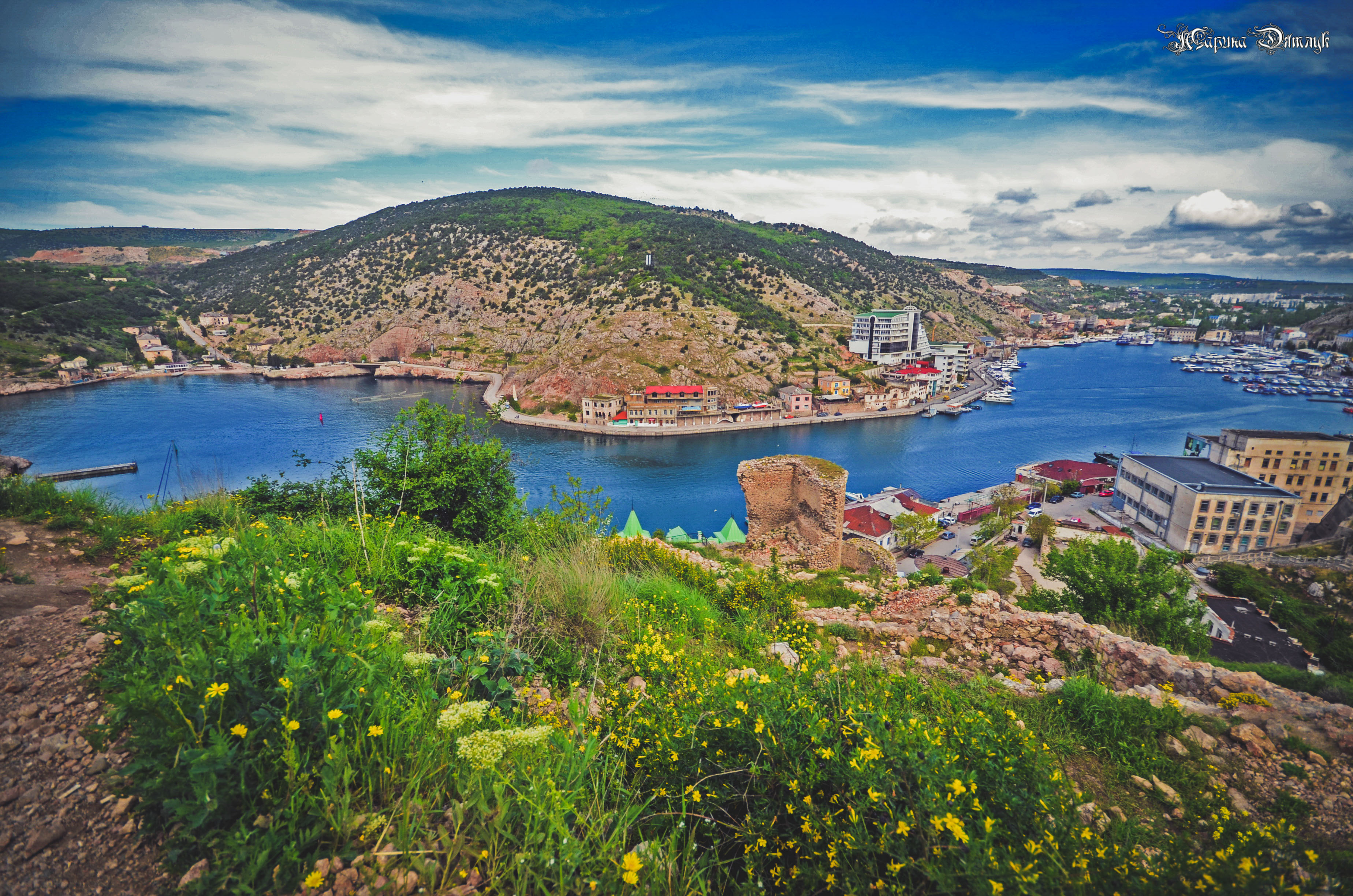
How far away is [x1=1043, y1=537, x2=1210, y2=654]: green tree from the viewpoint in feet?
29.1

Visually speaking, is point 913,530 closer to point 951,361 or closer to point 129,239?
point 951,361

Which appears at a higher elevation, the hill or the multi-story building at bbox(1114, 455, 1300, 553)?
the hill

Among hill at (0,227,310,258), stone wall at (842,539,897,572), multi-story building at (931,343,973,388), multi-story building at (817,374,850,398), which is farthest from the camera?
hill at (0,227,310,258)

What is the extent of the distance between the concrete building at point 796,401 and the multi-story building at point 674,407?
7980 millimetres

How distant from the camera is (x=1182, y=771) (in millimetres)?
3666

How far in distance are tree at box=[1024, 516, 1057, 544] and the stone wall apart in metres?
17.5

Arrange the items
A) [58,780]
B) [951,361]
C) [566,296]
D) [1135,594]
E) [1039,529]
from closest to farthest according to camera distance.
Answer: [58,780]
[1135,594]
[1039,529]
[566,296]
[951,361]

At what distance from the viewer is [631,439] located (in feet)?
176

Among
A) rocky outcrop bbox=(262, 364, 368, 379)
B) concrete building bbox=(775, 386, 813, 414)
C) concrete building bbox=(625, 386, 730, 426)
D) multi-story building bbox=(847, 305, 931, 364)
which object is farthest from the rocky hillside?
multi-story building bbox=(847, 305, 931, 364)

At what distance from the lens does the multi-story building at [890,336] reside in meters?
83.5

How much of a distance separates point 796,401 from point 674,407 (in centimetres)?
1480

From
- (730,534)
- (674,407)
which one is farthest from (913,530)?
(674,407)

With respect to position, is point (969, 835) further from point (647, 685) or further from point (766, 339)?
point (766, 339)

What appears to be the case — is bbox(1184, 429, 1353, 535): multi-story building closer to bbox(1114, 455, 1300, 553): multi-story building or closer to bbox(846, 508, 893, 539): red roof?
bbox(1114, 455, 1300, 553): multi-story building
